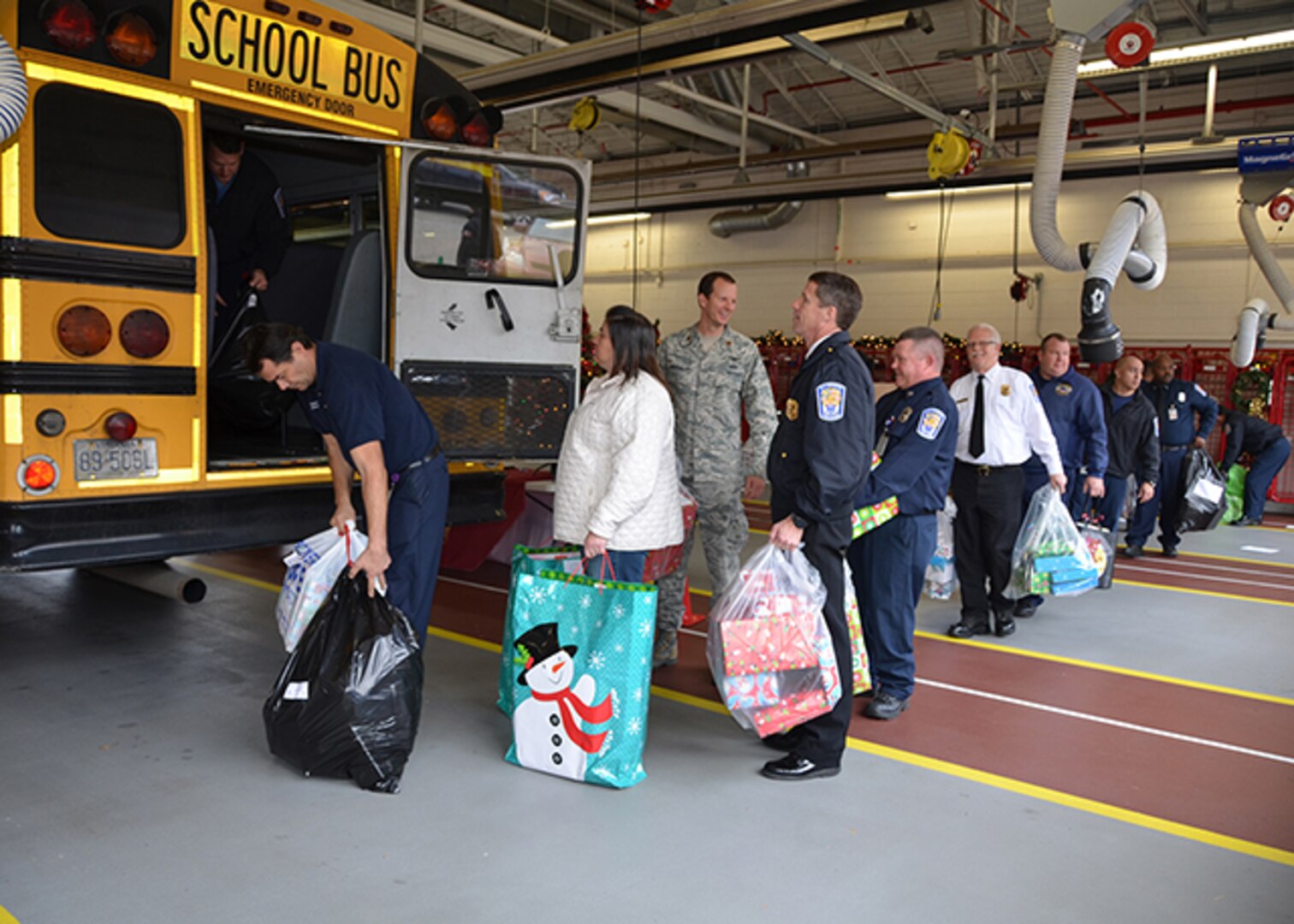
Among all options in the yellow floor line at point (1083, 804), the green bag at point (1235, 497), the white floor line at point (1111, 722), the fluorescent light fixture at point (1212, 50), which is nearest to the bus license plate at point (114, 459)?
the yellow floor line at point (1083, 804)

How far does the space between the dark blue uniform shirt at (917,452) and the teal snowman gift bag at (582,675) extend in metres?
1.26

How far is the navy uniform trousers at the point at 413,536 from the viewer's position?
12.4 ft

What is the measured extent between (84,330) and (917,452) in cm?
326

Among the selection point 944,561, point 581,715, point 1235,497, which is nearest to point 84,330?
point 581,715

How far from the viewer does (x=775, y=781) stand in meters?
3.60

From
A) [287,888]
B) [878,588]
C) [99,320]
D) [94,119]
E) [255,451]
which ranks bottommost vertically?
[287,888]

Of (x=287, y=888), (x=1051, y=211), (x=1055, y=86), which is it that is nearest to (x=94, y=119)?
(x=287, y=888)

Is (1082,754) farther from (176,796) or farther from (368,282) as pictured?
(368,282)

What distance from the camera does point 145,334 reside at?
3.89 m

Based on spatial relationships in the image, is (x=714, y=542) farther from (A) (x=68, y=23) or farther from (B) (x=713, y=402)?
(A) (x=68, y=23)

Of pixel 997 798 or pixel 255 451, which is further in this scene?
pixel 255 451

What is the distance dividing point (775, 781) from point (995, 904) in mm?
965

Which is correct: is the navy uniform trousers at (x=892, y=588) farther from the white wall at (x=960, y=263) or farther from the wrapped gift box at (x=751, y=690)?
the white wall at (x=960, y=263)

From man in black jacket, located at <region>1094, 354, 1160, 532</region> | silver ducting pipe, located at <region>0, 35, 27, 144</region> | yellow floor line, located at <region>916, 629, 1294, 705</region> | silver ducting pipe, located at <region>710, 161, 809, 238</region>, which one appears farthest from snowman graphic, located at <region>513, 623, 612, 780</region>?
silver ducting pipe, located at <region>710, 161, 809, 238</region>
